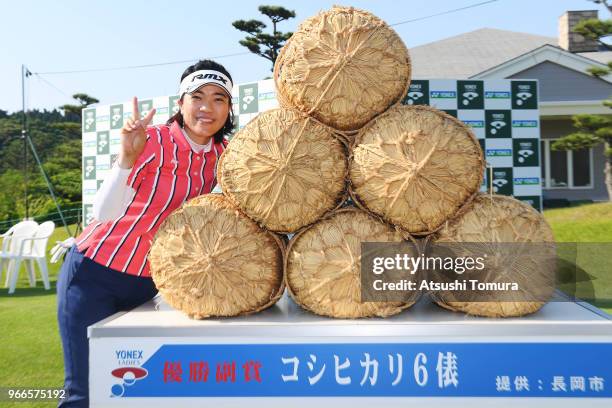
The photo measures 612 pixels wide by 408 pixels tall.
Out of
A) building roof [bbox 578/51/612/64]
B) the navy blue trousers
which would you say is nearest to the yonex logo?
the navy blue trousers

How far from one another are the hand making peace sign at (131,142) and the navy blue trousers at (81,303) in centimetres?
42

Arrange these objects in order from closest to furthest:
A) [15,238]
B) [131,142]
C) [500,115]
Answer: [131,142], [500,115], [15,238]

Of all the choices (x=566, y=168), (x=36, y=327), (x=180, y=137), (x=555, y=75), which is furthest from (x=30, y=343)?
(x=566, y=168)

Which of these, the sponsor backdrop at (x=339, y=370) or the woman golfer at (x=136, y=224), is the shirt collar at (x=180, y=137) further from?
the sponsor backdrop at (x=339, y=370)

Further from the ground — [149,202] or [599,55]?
[599,55]

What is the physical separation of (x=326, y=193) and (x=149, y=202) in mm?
676

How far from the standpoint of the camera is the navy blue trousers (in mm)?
1760

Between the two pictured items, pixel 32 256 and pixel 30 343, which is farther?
pixel 32 256

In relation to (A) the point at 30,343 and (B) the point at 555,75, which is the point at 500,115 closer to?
(A) the point at 30,343

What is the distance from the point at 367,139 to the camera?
4.97ft

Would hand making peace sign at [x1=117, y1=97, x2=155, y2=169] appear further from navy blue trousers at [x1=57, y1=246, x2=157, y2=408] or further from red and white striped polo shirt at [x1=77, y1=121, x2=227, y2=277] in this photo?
navy blue trousers at [x1=57, y1=246, x2=157, y2=408]

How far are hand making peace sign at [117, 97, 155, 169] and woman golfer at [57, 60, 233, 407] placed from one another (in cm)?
8

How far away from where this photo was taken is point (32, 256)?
7117 millimetres

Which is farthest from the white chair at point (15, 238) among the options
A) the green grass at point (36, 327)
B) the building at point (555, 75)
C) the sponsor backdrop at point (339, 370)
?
the building at point (555, 75)
